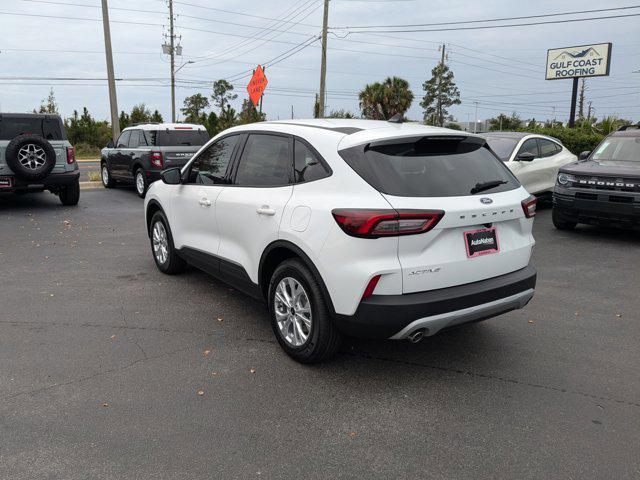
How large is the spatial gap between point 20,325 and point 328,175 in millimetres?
3033

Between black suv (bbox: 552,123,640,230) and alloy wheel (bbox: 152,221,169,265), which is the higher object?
black suv (bbox: 552,123,640,230)

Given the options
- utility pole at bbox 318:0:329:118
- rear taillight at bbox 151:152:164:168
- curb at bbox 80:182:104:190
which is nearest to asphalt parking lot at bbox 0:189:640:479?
rear taillight at bbox 151:152:164:168

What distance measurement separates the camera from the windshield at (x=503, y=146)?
1057cm

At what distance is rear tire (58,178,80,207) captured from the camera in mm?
11531

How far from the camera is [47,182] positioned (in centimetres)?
1070

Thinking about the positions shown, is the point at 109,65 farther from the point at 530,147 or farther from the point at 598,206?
the point at 598,206

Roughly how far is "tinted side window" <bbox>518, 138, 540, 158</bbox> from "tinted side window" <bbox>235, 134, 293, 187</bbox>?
24.8 feet

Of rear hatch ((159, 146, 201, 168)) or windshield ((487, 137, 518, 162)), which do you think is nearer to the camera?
windshield ((487, 137, 518, 162))

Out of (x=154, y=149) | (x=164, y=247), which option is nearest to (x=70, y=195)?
(x=154, y=149)

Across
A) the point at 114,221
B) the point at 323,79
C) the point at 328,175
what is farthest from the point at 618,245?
the point at 323,79

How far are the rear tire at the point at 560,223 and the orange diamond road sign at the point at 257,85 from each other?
41.9 ft

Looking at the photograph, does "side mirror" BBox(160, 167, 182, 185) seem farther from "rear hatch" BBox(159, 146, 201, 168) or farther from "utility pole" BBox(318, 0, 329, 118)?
"utility pole" BBox(318, 0, 329, 118)

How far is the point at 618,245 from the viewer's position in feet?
26.7

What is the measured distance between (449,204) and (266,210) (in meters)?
1.36
